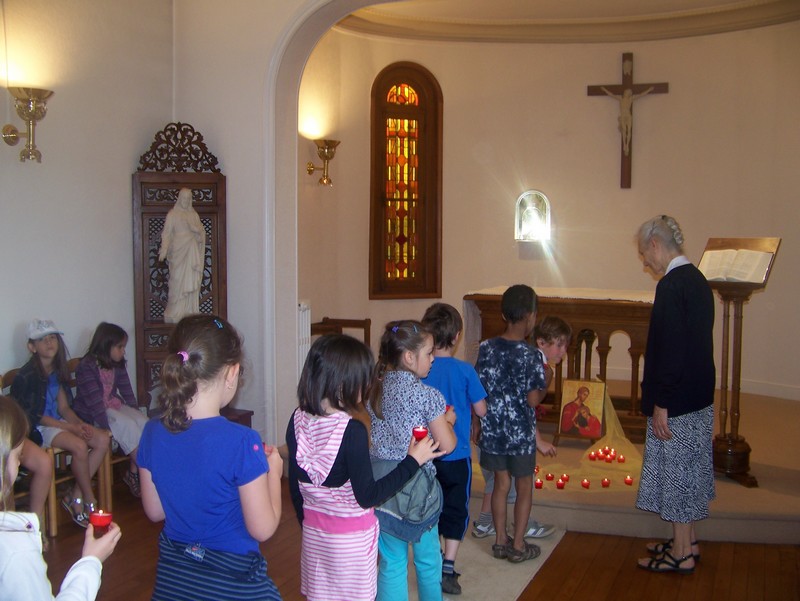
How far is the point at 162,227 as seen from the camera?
19.2ft

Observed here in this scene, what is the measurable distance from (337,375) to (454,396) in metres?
1.22

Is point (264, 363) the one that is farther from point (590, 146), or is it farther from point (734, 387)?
point (590, 146)

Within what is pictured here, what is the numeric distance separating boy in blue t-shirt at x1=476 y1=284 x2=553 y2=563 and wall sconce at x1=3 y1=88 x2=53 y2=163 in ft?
9.74

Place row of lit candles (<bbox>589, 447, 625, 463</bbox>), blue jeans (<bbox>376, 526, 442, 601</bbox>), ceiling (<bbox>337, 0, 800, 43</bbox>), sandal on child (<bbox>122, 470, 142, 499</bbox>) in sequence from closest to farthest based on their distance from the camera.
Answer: blue jeans (<bbox>376, 526, 442, 601</bbox>), sandal on child (<bbox>122, 470, 142, 499</bbox>), row of lit candles (<bbox>589, 447, 625, 463</bbox>), ceiling (<bbox>337, 0, 800, 43</bbox>)

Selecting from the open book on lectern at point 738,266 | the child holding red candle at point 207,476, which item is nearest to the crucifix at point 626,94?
the open book on lectern at point 738,266

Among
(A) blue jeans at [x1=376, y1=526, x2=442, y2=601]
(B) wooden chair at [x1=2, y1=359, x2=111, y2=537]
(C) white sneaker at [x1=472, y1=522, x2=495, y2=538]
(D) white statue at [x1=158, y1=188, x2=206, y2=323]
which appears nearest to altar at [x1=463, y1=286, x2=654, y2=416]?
(C) white sneaker at [x1=472, y1=522, x2=495, y2=538]

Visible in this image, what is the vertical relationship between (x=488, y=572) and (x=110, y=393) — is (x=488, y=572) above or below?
below

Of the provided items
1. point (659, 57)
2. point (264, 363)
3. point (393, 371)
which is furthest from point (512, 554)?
point (659, 57)

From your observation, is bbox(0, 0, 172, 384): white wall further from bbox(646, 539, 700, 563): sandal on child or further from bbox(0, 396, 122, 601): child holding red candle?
bbox(646, 539, 700, 563): sandal on child

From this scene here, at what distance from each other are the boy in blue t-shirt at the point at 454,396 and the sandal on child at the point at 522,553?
0.74m

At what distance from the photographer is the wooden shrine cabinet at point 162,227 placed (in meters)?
5.77

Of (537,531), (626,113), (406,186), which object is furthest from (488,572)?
(626,113)

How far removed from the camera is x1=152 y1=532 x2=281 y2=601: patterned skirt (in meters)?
2.16

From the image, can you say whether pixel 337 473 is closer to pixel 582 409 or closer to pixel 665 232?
pixel 665 232
